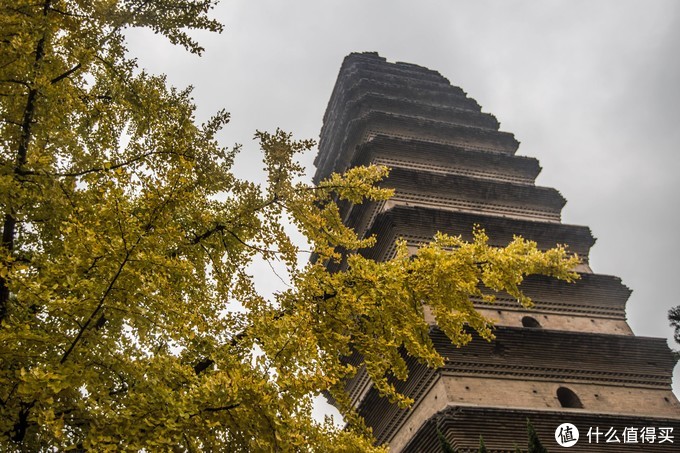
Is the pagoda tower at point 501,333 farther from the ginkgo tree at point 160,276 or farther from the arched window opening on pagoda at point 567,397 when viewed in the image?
the ginkgo tree at point 160,276

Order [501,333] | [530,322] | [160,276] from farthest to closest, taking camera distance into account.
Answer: [530,322] < [501,333] < [160,276]

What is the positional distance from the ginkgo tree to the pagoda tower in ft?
12.9

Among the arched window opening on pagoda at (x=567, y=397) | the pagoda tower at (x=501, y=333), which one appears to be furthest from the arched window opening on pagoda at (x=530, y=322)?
the arched window opening on pagoda at (x=567, y=397)

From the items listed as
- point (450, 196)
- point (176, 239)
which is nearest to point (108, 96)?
point (176, 239)

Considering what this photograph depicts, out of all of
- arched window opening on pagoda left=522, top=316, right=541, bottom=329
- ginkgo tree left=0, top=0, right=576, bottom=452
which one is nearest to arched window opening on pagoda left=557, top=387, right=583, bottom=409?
arched window opening on pagoda left=522, top=316, right=541, bottom=329

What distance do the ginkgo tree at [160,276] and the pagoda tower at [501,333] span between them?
3.93 m

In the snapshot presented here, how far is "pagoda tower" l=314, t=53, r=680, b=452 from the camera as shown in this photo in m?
8.42

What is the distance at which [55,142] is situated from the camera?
470 centimetres

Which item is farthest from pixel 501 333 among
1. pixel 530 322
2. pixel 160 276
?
pixel 160 276

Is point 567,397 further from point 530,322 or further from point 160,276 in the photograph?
point 160,276

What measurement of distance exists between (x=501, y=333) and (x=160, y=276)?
714cm

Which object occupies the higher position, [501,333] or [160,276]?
[501,333]

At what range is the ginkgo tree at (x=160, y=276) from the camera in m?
3.26

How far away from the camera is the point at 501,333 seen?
30.8 ft
